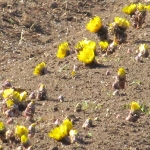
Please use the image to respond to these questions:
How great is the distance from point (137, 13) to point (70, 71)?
60.6 inches

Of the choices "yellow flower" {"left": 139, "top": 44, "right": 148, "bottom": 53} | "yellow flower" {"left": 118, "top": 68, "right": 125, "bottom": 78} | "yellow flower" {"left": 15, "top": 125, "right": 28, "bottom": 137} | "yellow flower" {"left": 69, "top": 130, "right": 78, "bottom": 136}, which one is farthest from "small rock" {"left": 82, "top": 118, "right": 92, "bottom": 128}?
"yellow flower" {"left": 139, "top": 44, "right": 148, "bottom": 53}

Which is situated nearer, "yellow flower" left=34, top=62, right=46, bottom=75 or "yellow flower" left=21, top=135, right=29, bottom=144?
"yellow flower" left=21, top=135, right=29, bottom=144

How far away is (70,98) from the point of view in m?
4.75

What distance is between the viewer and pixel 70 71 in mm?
5488

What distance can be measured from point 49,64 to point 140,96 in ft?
5.80

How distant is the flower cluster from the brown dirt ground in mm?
136

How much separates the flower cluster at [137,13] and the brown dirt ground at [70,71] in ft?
0.45

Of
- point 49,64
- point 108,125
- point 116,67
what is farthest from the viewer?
point 49,64

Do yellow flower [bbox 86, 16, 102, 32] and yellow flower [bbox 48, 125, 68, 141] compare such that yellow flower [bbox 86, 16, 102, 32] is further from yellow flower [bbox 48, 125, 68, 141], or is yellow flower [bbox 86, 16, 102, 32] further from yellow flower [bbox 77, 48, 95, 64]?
yellow flower [bbox 48, 125, 68, 141]

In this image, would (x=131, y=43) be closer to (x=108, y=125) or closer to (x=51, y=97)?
(x=51, y=97)

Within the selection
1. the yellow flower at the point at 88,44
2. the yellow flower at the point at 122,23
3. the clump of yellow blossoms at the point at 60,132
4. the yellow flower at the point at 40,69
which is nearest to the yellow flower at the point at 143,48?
the yellow flower at the point at 122,23

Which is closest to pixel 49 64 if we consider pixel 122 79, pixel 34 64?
pixel 34 64

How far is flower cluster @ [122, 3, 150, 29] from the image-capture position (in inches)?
248

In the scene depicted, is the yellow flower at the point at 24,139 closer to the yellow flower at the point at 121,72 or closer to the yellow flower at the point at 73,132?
the yellow flower at the point at 73,132
